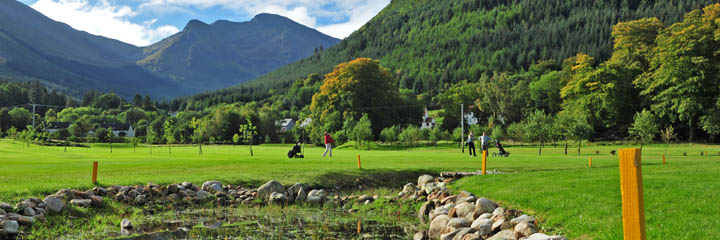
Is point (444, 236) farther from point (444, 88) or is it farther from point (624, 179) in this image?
point (444, 88)

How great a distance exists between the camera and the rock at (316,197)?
2014 centimetres

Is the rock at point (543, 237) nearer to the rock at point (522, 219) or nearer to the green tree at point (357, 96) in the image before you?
the rock at point (522, 219)

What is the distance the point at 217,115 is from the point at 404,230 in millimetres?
111996

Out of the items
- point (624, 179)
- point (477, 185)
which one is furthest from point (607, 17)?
point (624, 179)

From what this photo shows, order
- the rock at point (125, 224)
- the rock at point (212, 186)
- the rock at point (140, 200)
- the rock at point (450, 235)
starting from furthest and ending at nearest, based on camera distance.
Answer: the rock at point (212, 186) → the rock at point (140, 200) → the rock at point (125, 224) → the rock at point (450, 235)

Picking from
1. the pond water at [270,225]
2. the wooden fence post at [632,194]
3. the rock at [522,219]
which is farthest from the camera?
the pond water at [270,225]

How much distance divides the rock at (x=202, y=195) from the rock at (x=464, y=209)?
1105cm

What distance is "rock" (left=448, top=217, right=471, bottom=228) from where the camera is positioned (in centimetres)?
1327

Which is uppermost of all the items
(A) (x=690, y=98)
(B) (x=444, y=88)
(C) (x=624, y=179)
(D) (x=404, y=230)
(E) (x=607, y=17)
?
(E) (x=607, y=17)

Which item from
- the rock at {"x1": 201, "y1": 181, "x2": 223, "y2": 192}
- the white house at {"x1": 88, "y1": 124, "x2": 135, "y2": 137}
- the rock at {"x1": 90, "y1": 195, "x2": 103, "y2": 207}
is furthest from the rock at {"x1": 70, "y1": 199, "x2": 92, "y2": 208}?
the white house at {"x1": 88, "y1": 124, "x2": 135, "y2": 137}

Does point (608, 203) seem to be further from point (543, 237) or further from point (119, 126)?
point (119, 126)

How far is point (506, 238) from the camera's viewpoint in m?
10.7

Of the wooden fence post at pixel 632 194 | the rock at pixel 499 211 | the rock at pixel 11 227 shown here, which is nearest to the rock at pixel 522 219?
the rock at pixel 499 211

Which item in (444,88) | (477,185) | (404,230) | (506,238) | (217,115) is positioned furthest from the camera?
(444,88)
